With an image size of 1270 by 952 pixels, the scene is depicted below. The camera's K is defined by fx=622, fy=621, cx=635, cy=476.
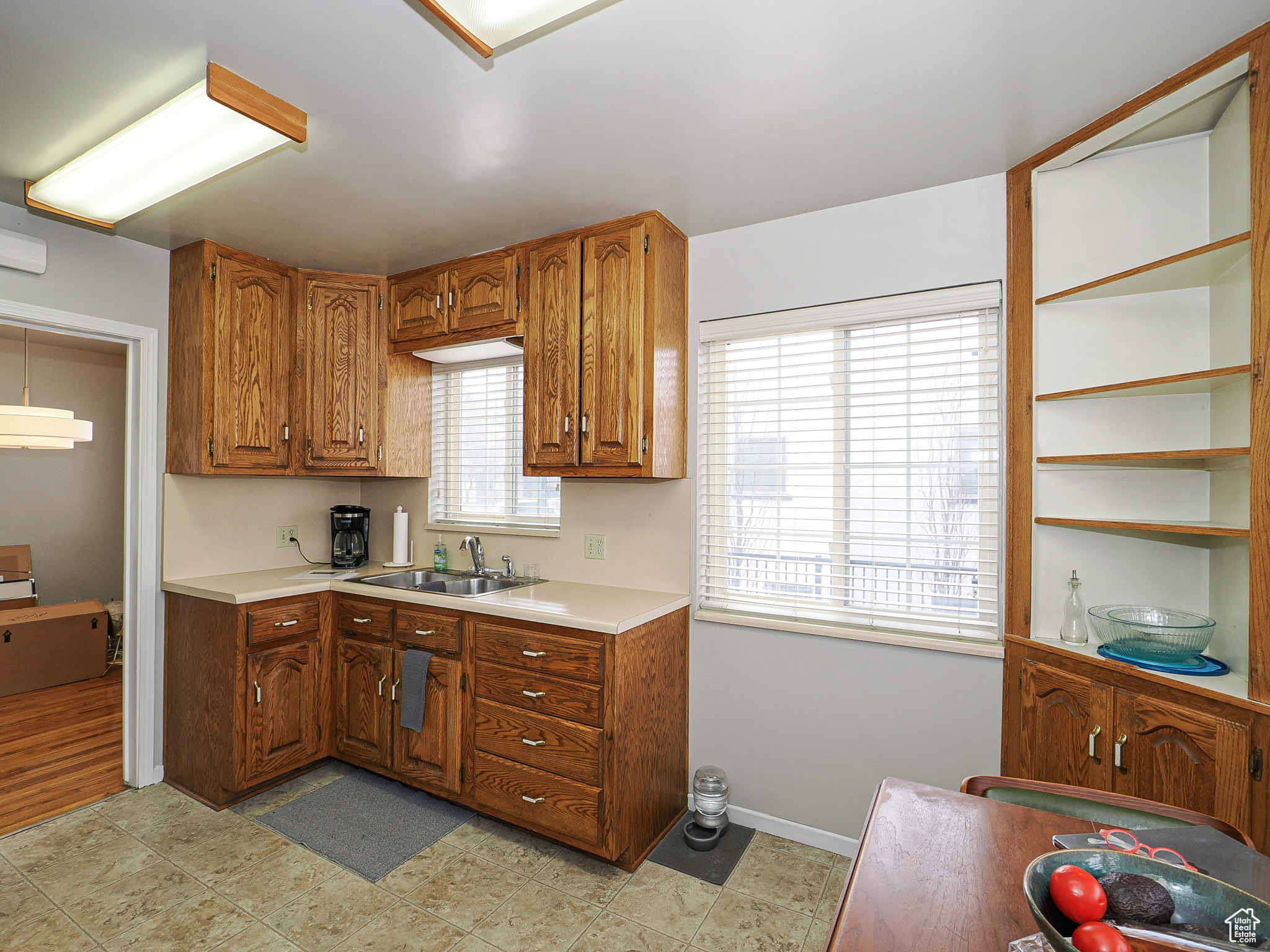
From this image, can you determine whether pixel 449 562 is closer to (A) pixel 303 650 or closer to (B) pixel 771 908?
(A) pixel 303 650

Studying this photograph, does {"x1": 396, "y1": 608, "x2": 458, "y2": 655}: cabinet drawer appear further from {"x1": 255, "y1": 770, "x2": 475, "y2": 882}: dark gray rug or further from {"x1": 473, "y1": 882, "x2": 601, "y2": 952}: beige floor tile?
{"x1": 473, "y1": 882, "x2": 601, "y2": 952}: beige floor tile

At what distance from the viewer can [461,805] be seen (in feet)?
8.72

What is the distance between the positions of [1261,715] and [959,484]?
3.27 feet

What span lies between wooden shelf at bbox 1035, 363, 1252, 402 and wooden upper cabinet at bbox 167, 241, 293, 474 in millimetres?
3270

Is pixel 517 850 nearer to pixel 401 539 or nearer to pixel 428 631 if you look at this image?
pixel 428 631

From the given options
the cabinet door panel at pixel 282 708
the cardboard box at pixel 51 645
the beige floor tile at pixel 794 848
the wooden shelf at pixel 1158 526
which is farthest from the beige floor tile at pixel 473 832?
the cardboard box at pixel 51 645

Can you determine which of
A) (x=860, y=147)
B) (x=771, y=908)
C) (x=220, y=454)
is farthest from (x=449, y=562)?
(x=860, y=147)

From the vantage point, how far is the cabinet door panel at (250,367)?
2838mm

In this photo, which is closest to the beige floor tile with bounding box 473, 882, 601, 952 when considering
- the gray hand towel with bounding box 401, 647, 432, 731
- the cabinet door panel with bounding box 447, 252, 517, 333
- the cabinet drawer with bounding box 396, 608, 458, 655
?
the gray hand towel with bounding box 401, 647, 432, 731

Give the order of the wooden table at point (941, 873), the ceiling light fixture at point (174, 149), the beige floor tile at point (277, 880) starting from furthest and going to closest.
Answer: the beige floor tile at point (277, 880), the ceiling light fixture at point (174, 149), the wooden table at point (941, 873)

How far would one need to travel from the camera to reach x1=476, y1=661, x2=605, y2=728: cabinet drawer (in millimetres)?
2234

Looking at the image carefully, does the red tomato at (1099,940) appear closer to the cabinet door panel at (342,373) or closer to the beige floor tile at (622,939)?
the beige floor tile at (622,939)

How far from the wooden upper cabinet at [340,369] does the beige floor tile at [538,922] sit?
214 centimetres

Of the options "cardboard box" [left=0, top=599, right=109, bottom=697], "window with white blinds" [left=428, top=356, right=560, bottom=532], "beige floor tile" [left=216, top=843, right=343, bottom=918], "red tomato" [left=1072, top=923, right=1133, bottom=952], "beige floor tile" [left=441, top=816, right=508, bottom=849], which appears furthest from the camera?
"cardboard box" [left=0, top=599, right=109, bottom=697]
